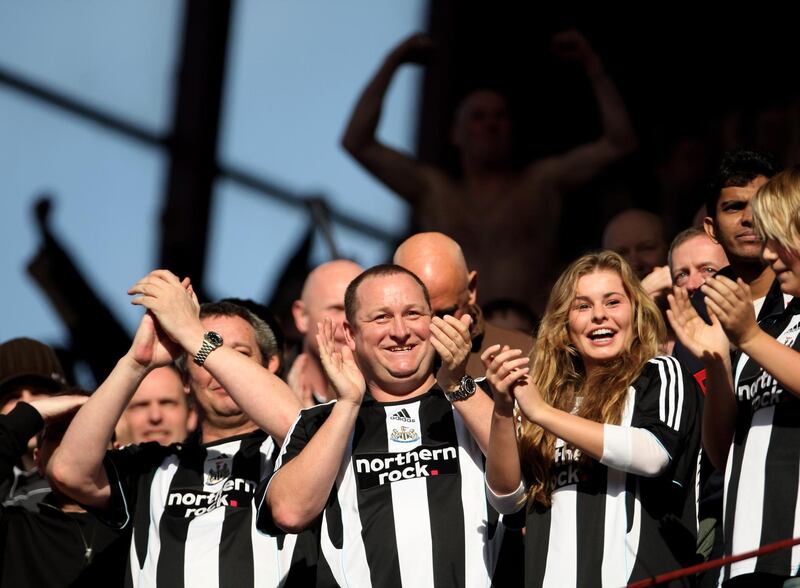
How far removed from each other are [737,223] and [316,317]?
154cm

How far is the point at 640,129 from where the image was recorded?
645 centimetres

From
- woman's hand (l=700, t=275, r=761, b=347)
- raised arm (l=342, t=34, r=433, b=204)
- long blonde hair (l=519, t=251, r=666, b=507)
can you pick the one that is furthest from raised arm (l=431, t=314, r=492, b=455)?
Answer: raised arm (l=342, t=34, r=433, b=204)

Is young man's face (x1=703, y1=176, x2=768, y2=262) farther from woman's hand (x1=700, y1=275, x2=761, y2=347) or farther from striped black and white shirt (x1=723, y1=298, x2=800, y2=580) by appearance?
woman's hand (x1=700, y1=275, x2=761, y2=347)

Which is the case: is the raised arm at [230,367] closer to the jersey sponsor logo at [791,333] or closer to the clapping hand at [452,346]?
the clapping hand at [452,346]

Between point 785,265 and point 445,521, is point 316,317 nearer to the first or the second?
point 445,521

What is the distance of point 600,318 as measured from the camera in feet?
11.2

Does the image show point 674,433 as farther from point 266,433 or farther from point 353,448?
point 266,433

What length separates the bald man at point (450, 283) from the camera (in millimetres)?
4160

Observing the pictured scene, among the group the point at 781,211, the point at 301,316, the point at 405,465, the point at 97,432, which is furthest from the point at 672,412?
the point at 301,316

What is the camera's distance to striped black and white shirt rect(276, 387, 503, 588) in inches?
130

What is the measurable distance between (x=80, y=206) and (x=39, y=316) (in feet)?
1.73

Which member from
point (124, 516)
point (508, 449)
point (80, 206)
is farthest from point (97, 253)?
point (508, 449)

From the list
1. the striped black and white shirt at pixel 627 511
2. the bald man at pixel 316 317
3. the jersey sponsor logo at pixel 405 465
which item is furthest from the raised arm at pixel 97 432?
the striped black and white shirt at pixel 627 511

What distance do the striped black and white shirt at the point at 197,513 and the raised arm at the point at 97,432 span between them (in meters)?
0.07
